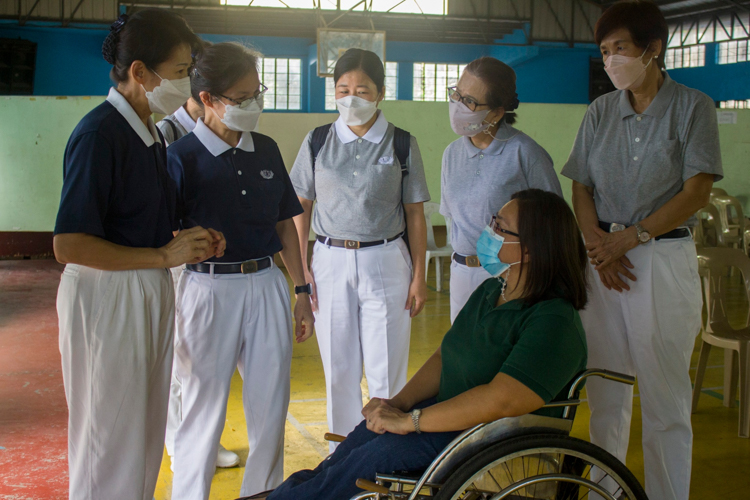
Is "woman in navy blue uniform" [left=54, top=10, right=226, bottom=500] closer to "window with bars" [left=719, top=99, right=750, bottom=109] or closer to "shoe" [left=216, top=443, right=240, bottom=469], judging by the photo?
"shoe" [left=216, top=443, right=240, bottom=469]

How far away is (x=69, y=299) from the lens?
1497mm

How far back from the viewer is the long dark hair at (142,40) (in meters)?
1.56

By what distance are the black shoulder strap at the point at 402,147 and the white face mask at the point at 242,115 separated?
2.14 ft

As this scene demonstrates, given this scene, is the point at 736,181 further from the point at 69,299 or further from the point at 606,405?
the point at 69,299

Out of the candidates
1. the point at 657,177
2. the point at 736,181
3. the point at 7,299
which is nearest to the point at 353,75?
the point at 657,177

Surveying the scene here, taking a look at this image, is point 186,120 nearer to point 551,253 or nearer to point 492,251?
point 492,251

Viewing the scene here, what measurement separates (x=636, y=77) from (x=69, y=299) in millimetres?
1750

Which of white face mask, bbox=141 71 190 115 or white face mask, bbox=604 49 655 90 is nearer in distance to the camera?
white face mask, bbox=141 71 190 115

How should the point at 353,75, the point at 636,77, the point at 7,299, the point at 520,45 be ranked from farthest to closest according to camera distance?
the point at 520,45 → the point at 7,299 → the point at 353,75 → the point at 636,77

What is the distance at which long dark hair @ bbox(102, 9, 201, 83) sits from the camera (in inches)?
61.5

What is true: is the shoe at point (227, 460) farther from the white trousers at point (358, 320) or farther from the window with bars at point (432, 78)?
the window with bars at point (432, 78)

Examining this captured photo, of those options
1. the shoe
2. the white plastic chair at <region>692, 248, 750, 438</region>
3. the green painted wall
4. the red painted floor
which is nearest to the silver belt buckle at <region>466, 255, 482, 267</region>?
the shoe

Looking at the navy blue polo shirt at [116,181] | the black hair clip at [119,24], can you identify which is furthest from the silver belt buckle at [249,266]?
the black hair clip at [119,24]

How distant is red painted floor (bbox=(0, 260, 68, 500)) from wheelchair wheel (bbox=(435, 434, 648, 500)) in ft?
5.57
